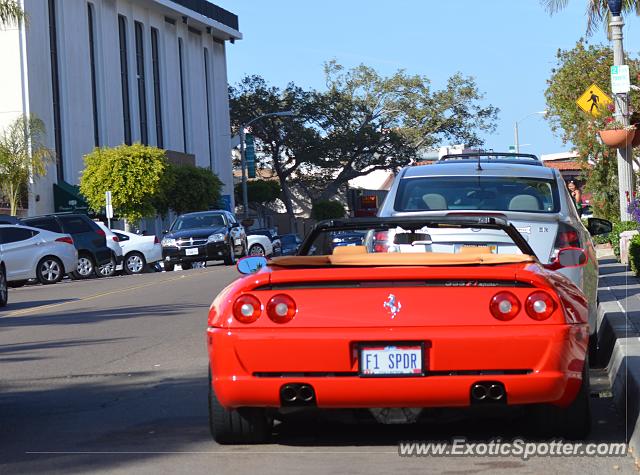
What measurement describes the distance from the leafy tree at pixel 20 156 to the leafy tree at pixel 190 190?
7.05 meters

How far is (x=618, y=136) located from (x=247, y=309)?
629 inches

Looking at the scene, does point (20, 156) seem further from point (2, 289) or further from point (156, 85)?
point (2, 289)

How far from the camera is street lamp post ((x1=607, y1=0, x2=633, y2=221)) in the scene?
70.7ft

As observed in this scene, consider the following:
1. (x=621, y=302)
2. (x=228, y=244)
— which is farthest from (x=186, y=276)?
(x=621, y=302)

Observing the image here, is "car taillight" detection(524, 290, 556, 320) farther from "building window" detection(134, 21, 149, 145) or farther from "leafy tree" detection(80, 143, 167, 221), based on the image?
"building window" detection(134, 21, 149, 145)

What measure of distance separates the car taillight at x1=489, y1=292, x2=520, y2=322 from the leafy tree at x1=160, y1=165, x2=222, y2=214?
49565 mm

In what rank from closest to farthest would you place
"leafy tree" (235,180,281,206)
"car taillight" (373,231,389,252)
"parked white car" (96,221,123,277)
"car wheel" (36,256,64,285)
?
1. "car taillight" (373,231,389,252)
2. "car wheel" (36,256,64,285)
3. "parked white car" (96,221,123,277)
4. "leafy tree" (235,180,281,206)

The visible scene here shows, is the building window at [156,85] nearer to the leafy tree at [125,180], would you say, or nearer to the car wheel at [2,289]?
the leafy tree at [125,180]

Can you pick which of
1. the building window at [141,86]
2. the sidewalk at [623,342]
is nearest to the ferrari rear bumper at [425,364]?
the sidewalk at [623,342]

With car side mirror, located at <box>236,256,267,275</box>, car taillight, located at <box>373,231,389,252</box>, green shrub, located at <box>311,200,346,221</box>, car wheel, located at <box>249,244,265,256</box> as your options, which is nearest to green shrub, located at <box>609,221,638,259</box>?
car taillight, located at <box>373,231,389,252</box>

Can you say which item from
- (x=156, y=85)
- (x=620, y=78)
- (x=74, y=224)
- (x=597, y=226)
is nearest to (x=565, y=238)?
(x=597, y=226)

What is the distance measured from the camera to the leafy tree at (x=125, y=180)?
5109 centimetres

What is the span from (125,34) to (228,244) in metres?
32.7

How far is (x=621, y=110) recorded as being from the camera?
21891 millimetres
